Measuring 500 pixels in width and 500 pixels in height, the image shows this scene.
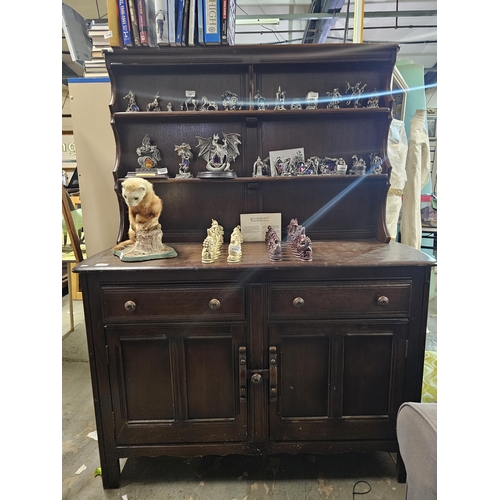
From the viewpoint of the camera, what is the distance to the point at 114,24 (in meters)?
1.52

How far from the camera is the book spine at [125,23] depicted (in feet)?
4.91

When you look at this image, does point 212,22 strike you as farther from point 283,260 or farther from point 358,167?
point 283,260

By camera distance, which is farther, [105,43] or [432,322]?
[432,322]

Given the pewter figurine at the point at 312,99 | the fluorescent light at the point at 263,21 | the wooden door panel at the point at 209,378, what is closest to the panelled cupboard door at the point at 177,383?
the wooden door panel at the point at 209,378

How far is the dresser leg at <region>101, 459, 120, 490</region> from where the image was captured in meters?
1.37

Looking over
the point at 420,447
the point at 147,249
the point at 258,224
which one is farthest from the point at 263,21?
the point at 420,447

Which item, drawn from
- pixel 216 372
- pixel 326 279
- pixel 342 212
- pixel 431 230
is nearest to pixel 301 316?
pixel 326 279

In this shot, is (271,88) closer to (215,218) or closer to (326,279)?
(215,218)

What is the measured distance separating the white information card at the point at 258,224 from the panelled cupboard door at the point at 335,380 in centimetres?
57

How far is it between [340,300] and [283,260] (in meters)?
0.28

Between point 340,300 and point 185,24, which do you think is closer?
point 340,300

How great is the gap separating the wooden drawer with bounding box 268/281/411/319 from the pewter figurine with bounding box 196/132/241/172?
0.75m

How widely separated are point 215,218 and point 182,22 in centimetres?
93

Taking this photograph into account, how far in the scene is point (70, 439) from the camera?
1.67 m
